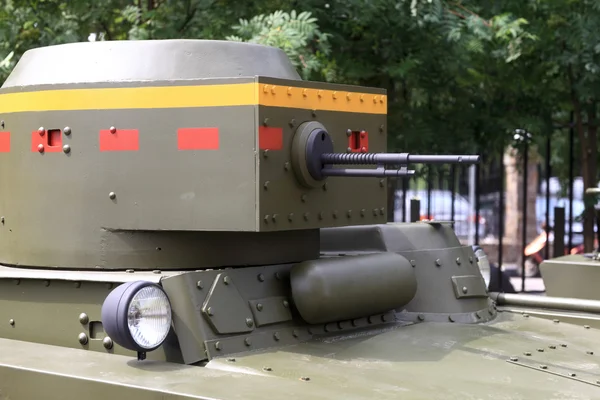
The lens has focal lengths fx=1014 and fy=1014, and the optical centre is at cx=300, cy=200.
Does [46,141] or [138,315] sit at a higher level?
[46,141]

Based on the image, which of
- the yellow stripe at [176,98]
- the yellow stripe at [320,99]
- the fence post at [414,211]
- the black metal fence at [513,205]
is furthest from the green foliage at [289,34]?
the yellow stripe at [176,98]

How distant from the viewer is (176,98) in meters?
4.76

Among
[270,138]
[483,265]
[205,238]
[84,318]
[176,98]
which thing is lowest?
[84,318]

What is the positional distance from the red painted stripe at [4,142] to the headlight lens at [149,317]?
143 centimetres

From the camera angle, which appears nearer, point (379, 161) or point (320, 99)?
point (379, 161)

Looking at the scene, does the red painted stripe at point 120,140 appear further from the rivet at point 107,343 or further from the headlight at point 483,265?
the headlight at point 483,265

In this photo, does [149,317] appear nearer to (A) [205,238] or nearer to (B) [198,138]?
(A) [205,238]

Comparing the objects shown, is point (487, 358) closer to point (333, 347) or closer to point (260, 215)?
point (333, 347)

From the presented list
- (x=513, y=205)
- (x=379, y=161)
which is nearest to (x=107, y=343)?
(x=379, y=161)

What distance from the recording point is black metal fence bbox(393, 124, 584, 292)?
36.0 feet

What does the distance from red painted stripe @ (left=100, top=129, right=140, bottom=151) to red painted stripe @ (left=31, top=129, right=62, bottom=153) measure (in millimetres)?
263

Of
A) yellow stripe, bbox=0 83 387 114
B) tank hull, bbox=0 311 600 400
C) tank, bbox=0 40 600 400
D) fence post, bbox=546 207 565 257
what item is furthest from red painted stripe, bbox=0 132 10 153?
fence post, bbox=546 207 565 257

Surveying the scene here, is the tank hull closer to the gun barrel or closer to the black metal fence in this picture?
the gun barrel

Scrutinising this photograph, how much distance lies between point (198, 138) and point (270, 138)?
13.3 inches
